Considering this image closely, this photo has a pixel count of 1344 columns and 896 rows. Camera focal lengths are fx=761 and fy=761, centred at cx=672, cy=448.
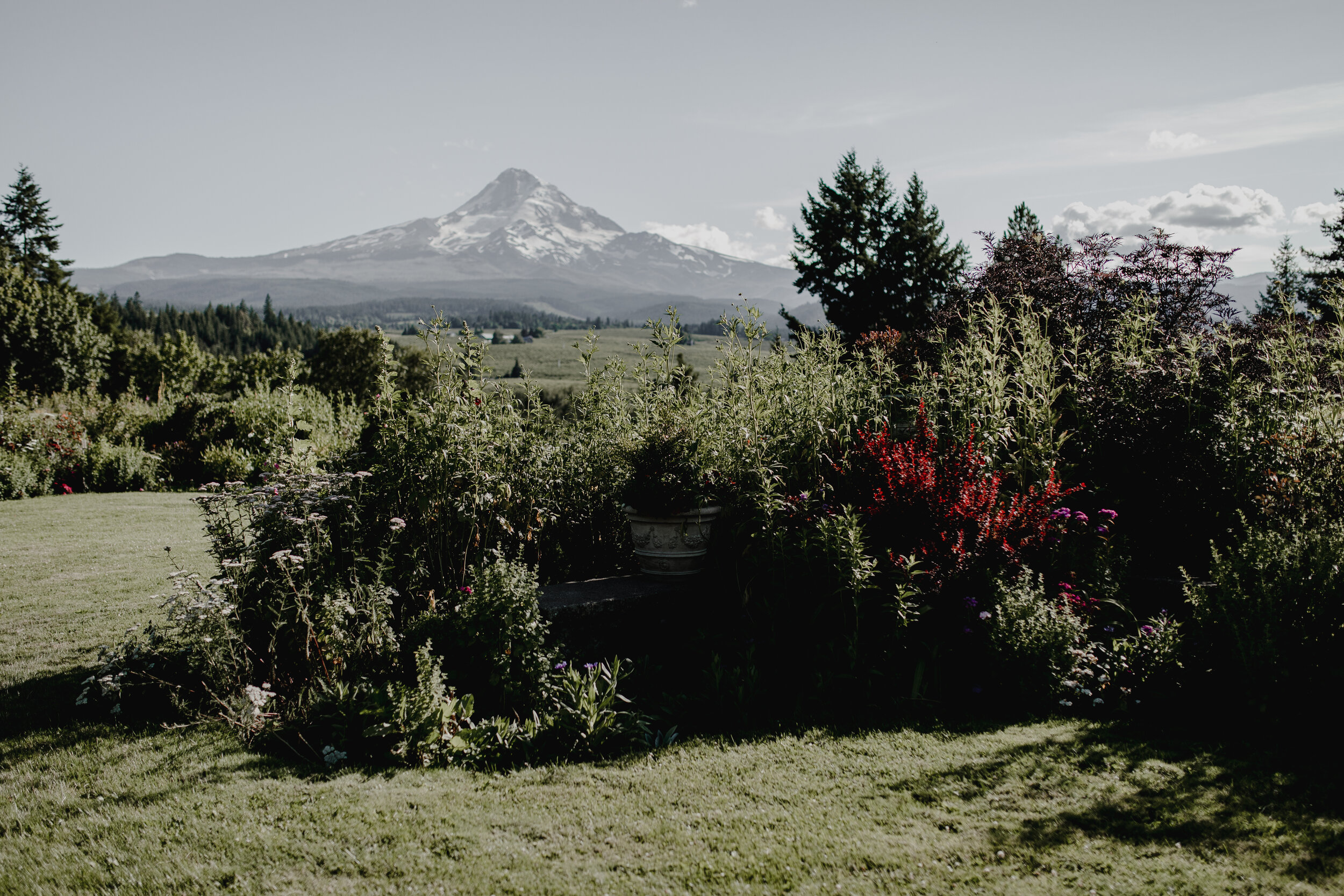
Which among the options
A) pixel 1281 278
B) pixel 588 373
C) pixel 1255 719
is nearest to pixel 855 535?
pixel 1255 719

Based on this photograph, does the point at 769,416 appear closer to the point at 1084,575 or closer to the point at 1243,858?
the point at 1084,575

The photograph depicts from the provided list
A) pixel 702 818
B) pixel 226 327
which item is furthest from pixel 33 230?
pixel 702 818

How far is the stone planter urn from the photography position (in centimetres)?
536

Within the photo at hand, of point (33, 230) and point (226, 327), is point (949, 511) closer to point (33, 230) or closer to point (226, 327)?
point (33, 230)

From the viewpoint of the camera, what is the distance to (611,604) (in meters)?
4.87

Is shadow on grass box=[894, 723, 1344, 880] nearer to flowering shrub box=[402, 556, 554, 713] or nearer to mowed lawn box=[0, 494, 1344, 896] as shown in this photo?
mowed lawn box=[0, 494, 1344, 896]

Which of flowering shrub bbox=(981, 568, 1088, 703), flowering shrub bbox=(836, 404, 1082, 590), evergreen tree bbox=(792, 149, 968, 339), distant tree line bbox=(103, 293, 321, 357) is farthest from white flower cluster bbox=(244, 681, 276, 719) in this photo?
distant tree line bbox=(103, 293, 321, 357)

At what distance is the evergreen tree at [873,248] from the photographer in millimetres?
36125

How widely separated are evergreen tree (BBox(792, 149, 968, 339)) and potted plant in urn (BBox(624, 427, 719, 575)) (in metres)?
31.9

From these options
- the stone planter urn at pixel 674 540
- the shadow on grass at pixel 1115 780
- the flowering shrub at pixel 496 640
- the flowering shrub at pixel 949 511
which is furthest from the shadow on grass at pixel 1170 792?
the stone planter urn at pixel 674 540

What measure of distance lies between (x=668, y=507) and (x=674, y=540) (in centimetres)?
24

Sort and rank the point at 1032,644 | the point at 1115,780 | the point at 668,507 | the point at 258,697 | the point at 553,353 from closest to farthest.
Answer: the point at 1115,780
the point at 258,697
the point at 1032,644
the point at 668,507
the point at 553,353

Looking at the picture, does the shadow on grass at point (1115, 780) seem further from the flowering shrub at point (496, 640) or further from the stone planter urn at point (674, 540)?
the stone planter urn at point (674, 540)

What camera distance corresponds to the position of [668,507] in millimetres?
5332
